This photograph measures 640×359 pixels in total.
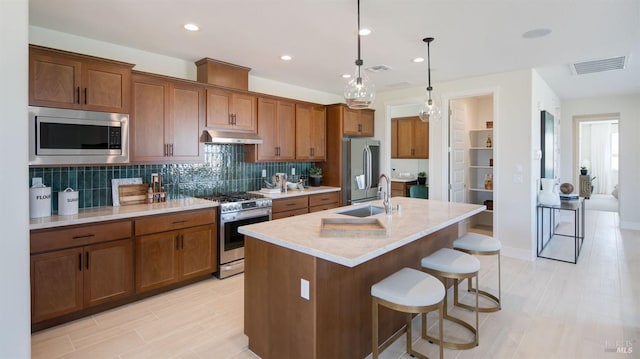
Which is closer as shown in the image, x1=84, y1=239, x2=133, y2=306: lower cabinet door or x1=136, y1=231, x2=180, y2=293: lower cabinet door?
x1=84, y1=239, x2=133, y2=306: lower cabinet door

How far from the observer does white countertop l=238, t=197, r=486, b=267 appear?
1879 millimetres

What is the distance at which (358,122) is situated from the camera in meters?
5.91

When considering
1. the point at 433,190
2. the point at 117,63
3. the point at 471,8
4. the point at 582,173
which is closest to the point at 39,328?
the point at 117,63

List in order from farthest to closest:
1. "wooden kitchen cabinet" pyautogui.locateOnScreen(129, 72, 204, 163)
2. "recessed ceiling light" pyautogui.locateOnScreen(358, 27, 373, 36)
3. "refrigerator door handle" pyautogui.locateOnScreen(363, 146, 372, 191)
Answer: "refrigerator door handle" pyautogui.locateOnScreen(363, 146, 372, 191) → "wooden kitchen cabinet" pyautogui.locateOnScreen(129, 72, 204, 163) → "recessed ceiling light" pyautogui.locateOnScreen(358, 27, 373, 36)

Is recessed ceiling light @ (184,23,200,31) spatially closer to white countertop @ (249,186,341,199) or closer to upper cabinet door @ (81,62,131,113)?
upper cabinet door @ (81,62,131,113)

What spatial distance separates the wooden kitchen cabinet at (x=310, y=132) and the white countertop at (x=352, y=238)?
7.94ft

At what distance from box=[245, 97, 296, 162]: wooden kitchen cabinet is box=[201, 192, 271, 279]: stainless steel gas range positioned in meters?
0.79

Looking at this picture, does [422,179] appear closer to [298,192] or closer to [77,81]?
[298,192]

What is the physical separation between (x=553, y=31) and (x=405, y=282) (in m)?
2.88

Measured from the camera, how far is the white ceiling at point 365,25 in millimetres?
2693

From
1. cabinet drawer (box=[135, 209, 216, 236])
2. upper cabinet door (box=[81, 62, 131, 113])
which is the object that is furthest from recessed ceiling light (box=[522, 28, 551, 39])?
upper cabinet door (box=[81, 62, 131, 113])

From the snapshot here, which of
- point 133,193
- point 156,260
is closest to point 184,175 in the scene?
point 133,193

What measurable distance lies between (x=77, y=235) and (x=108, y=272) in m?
0.44

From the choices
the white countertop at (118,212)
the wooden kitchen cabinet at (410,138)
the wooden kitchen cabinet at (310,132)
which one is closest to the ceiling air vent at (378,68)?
the wooden kitchen cabinet at (310,132)
